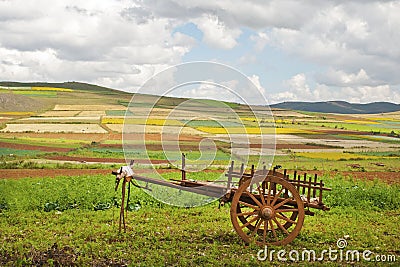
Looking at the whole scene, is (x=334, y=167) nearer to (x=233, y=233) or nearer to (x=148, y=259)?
(x=233, y=233)

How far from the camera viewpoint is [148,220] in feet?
36.7

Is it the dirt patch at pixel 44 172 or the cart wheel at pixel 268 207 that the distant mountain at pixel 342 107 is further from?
the cart wheel at pixel 268 207

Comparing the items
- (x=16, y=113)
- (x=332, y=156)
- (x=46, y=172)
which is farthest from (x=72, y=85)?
(x=46, y=172)

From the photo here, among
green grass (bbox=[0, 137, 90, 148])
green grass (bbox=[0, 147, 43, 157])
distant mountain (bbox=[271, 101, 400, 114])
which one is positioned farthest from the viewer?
distant mountain (bbox=[271, 101, 400, 114])

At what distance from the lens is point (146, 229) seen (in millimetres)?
10219

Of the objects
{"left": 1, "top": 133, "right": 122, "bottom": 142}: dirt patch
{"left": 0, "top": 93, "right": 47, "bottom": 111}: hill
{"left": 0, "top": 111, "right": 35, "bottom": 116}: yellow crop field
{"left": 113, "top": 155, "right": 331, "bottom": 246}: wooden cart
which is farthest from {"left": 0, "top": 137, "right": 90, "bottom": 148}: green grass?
{"left": 113, "top": 155, "right": 331, "bottom": 246}: wooden cart

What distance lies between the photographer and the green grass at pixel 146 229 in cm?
→ 845

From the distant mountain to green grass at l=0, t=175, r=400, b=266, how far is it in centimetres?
15583

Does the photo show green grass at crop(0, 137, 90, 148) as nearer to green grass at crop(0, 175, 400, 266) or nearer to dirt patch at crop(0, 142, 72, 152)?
dirt patch at crop(0, 142, 72, 152)

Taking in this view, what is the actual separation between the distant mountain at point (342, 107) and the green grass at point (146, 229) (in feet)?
511

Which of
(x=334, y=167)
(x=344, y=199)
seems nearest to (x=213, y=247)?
(x=344, y=199)

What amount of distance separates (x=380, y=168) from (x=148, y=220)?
18.9 metres

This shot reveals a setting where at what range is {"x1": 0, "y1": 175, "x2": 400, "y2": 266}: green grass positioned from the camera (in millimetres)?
8445

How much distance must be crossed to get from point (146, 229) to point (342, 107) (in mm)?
172299
